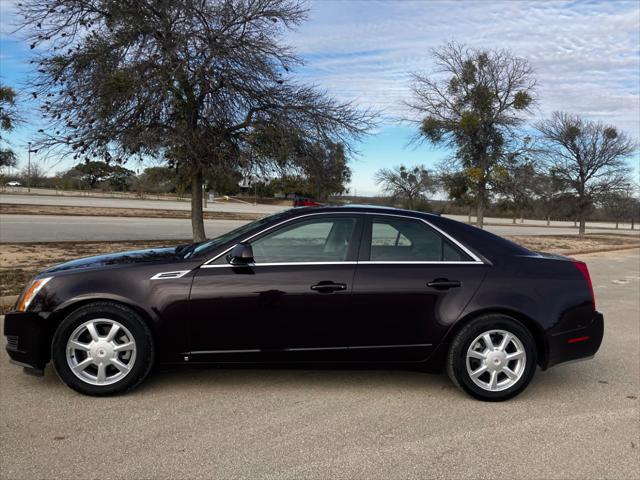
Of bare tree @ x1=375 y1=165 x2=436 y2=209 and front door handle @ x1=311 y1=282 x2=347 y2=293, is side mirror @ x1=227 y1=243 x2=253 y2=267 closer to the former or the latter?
front door handle @ x1=311 y1=282 x2=347 y2=293

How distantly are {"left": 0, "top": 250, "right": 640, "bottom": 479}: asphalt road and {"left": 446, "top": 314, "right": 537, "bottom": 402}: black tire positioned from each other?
0.10 meters

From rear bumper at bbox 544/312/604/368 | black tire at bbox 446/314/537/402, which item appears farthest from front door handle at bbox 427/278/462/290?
rear bumper at bbox 544/312/604/368

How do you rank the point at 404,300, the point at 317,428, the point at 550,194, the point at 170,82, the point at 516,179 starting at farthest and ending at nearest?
the point at 550,194, the point at 516,179, the point at 170,82, the point at 404,300, the point at 317,428

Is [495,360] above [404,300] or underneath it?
underneath

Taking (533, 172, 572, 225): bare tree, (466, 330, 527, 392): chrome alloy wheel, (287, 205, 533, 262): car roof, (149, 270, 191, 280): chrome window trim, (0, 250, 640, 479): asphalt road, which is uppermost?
(533, 172, 572, 225): bare tree

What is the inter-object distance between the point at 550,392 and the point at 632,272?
1092cm

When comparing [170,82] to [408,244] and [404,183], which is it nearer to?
[408,244]

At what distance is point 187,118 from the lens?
10.8 metres

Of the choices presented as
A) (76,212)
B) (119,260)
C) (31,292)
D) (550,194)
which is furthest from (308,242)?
(76,212)

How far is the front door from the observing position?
151 inches

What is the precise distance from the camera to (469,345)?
13.1ft

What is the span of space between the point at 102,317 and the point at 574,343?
3641 mm

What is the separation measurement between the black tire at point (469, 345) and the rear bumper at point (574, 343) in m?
0.17

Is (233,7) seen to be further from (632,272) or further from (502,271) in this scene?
Answer: (632,272)
